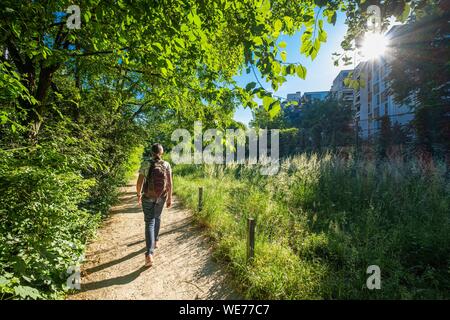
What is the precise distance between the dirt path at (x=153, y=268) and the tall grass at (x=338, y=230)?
0.35 metres

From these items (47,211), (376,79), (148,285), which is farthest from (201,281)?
(376,79)

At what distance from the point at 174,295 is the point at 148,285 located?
0.49 metres

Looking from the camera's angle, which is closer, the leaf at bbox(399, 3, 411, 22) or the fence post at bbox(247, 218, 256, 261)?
the leaf at bbox(399, 3, 411, 22)

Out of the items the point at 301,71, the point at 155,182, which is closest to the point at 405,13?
the point at 301,71

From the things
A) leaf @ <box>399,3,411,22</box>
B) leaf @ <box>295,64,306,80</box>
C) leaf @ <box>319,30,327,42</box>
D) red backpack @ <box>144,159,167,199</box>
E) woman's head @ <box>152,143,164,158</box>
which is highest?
leaf @ <box>399,3,411,22</box>

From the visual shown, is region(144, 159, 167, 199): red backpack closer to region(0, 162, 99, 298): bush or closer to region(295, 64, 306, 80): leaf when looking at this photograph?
region(0, 162, 99, 298): bush

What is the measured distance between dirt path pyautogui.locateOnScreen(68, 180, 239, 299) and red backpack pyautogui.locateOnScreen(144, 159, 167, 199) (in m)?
1.26

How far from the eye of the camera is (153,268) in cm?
362

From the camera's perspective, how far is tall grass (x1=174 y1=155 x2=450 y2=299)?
2.84m

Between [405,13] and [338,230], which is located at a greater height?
[405,13]

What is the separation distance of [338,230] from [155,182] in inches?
142

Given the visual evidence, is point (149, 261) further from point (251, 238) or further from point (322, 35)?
point (322, 35)

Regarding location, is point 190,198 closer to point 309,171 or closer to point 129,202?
point 129,202

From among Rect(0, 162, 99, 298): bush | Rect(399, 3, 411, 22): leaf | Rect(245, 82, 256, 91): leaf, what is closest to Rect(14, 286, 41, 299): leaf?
Rect(0, 162, 99, 298): bush
